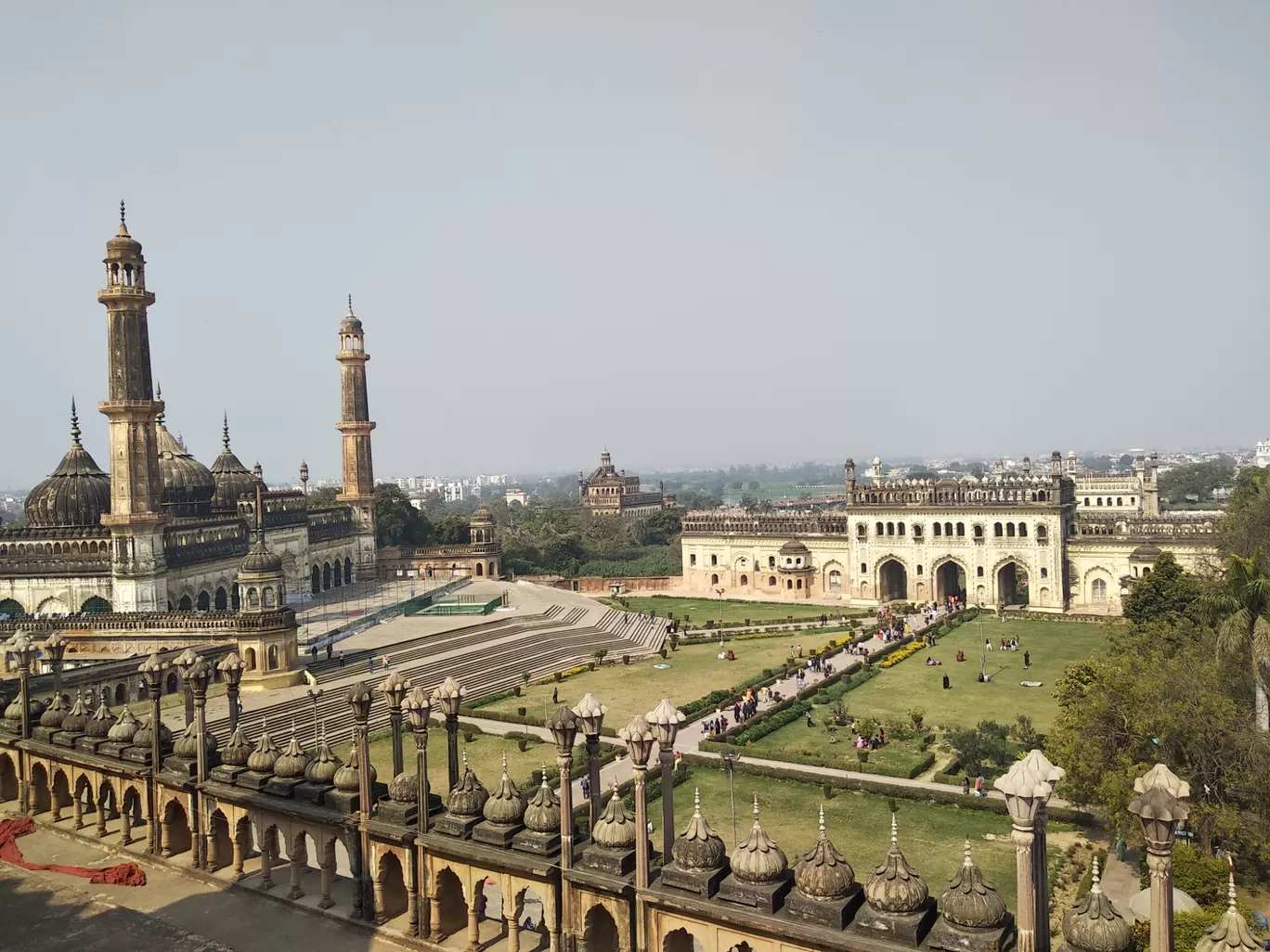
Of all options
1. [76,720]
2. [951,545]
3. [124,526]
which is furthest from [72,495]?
[951,545]

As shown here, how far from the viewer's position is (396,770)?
13086 millimetres

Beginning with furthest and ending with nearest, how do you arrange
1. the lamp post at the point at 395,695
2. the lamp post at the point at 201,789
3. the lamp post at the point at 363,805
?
the lamp post at the point at 201,789
the lamp post at the point at 395,695
the lamp post at the point at 363,805

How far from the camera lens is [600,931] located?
10.7m

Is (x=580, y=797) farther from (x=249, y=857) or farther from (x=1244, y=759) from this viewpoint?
(x=1244, y=759)

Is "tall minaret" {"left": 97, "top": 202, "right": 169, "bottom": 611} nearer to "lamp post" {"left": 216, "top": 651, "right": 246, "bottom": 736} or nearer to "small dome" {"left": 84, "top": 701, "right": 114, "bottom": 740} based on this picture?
"small dome" {"left": 84, "top": 701, "right": 114, "bottom": 740}

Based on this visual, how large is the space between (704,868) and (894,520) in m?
50.7

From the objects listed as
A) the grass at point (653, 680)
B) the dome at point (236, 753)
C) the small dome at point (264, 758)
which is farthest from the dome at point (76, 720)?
the grass at point (653, 680)

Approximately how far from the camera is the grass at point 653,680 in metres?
33.1

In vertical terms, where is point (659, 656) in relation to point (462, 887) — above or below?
below

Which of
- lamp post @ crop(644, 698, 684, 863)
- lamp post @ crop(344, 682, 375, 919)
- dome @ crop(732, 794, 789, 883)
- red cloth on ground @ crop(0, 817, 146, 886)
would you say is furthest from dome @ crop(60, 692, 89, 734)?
dome @ crop(732, 794, 789, 883)

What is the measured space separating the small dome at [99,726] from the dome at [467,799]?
7.51 m

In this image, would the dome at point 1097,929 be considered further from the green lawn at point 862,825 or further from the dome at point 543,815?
the green lawn at point 862,825

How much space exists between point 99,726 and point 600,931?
32.6 feet

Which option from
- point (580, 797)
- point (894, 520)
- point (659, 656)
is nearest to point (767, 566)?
point (894, 520)
